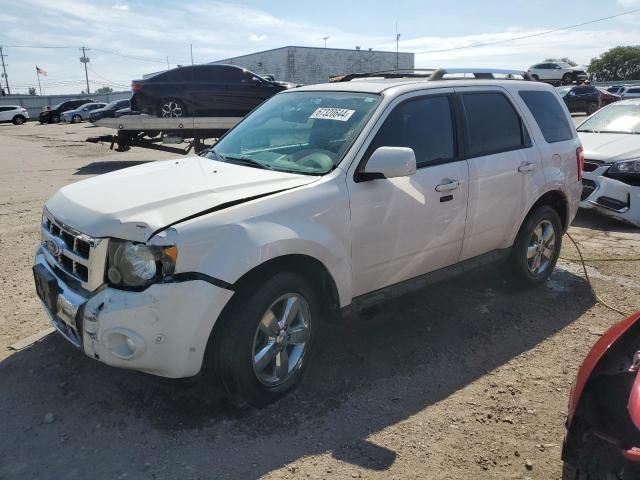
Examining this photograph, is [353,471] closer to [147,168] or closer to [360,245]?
[360,245]

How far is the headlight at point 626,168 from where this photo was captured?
7344 mm

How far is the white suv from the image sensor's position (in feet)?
9.05

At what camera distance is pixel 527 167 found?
4590 millimetres

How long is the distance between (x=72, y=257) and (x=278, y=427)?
1482 millimetres

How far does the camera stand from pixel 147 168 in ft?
12.9

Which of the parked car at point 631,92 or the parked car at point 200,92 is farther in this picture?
the parked car at point 631,92

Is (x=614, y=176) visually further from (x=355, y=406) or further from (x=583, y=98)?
(x=583, y=98)

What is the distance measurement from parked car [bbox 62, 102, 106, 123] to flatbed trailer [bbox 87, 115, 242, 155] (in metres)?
30.3

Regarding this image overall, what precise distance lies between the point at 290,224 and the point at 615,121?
8.28 metres

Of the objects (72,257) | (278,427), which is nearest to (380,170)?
(278,427)

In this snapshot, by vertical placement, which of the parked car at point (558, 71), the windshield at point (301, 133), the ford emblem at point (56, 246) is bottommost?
the ford emblem at point (56, 246)

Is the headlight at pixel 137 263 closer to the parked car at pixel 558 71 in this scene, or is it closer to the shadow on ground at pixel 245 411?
the shadow on ground at pixel 245 411

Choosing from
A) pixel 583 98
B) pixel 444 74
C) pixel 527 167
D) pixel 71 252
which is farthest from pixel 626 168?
pixel 583 98

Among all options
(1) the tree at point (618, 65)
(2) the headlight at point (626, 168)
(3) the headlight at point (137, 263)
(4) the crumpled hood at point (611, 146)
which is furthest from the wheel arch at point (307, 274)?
(1) the tree at point (618, 65)
